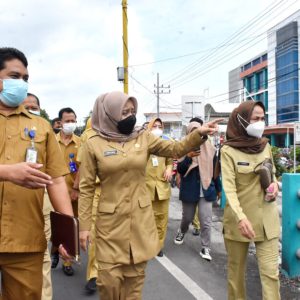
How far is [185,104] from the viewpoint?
22.7 metres

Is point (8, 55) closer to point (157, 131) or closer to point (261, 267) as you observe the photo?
point (261, 267)

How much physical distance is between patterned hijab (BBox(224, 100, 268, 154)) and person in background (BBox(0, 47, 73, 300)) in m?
1.69

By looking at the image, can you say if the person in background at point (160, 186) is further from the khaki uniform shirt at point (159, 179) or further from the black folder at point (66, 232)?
the black folder at point (66, 232)

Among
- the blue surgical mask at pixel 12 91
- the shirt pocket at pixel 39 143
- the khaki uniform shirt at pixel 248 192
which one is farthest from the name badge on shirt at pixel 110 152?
the khaki uniform shirt at pixel 248 192

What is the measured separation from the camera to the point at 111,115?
10.2 feet

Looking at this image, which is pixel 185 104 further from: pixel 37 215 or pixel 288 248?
pixel 37 215

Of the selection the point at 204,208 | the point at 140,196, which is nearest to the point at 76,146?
the point at 204,208

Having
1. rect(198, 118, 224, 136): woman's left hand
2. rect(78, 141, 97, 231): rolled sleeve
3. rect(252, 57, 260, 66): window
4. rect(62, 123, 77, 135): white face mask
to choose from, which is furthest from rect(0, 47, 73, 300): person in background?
rect(252, 57, 260, 66): window

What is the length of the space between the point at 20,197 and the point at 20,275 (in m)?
0.46

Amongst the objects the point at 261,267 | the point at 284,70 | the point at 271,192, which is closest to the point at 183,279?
the point at 261,267

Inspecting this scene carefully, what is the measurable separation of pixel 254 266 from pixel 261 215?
1.86 metres

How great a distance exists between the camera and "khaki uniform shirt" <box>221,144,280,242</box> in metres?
3.37

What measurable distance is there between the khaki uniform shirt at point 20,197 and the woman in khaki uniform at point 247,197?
1574mm

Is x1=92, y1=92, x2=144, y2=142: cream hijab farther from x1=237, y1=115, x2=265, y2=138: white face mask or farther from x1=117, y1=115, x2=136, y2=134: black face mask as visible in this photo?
x1=237, y1=115, x2=265, y2=138: white face mask
